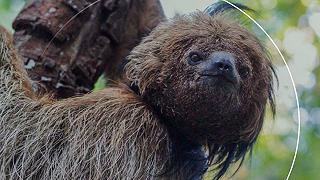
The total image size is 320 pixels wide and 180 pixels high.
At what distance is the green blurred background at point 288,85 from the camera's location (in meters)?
4.54

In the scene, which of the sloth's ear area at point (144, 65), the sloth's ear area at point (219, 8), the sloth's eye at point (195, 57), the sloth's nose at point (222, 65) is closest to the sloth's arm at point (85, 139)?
the sloth's ear area at point (144, 65)

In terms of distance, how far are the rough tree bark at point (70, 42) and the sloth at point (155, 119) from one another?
0.43 metres

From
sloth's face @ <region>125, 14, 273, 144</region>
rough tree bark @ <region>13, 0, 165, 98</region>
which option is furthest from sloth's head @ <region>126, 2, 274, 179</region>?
rough tree bark @ <region>13, 0, 165, 98</region>

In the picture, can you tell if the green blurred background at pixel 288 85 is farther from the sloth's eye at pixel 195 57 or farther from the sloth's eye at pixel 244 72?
the sloth's eye at pixel 195 57

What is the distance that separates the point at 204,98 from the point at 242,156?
24.2 inches

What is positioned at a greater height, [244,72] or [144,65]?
[244,72]

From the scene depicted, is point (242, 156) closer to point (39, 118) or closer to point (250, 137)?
point (250, 137)

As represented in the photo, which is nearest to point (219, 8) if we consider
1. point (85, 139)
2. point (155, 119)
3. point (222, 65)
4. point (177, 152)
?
point (222, 65)

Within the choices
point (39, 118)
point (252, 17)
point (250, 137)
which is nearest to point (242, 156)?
point (250, 137)

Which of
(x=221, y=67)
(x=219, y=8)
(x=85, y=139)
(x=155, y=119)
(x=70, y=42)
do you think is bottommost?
(x=85, y=139)

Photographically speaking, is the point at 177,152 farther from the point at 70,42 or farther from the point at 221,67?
the point at 70,42

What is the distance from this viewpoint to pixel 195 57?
14.0ft

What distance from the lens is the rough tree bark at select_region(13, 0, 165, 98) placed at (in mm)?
5098

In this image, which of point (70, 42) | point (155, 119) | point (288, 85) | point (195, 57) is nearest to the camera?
point (195, 57)
